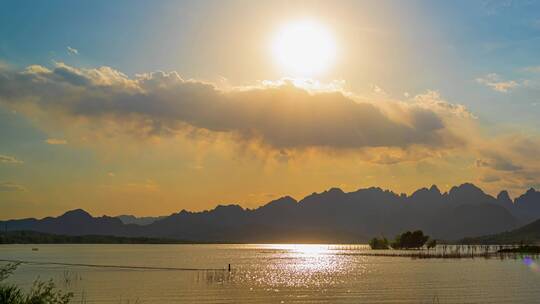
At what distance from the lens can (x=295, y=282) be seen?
3056 inches

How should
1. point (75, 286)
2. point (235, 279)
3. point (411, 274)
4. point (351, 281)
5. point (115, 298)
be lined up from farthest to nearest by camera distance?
point (411, 274), point (235, 279), point (351, 281), point (75, 286), point (115, 298)

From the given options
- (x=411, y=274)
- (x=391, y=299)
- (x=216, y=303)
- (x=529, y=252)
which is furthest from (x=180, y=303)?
(x=529, y=252)

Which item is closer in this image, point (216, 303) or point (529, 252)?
point (216, 303)

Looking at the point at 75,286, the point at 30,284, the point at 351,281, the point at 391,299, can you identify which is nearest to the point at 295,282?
the point at 351,281

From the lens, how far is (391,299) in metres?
57.7

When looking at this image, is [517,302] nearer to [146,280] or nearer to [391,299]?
[391,299]

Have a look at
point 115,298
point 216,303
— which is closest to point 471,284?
point 216,303

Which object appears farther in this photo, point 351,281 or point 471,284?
point 351,281

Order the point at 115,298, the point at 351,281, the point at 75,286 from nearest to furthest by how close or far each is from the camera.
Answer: the point at 115,298 → the point at 75,286 → the point at 351,281

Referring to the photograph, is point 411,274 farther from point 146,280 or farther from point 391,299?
point 146,280

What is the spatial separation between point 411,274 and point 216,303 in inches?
1807

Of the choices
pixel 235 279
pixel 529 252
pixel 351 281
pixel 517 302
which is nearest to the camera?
pixel 517 302

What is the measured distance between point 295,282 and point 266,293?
48.3 feet

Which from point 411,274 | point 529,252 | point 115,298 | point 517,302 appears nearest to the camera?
point 517,302
